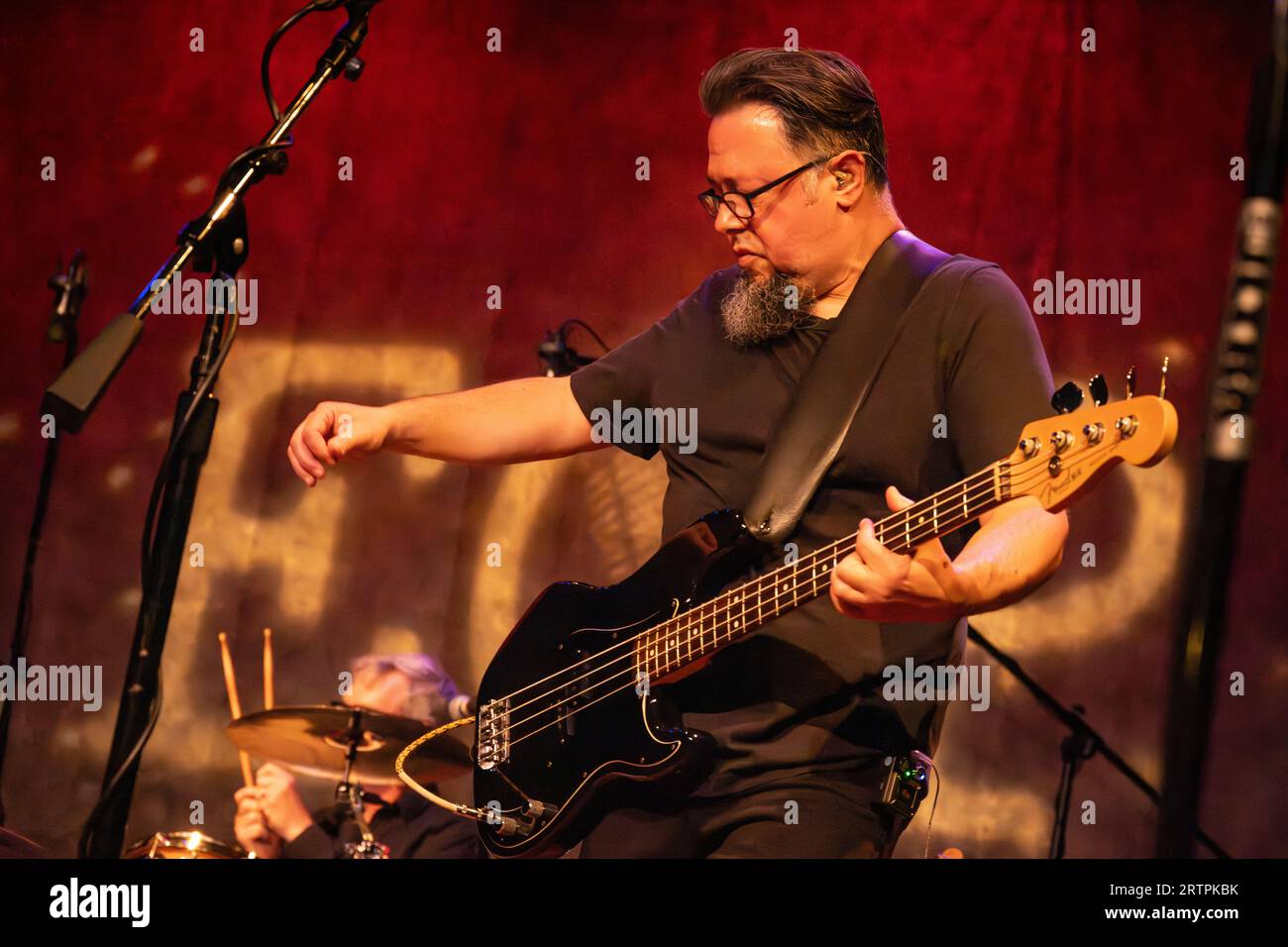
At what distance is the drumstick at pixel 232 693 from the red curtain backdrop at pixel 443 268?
0.06 meters

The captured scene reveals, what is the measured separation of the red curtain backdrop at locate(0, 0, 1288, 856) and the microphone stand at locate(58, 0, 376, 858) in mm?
3004

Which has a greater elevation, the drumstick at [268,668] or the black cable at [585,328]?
the black cable at [585,328]

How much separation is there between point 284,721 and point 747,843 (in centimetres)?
237

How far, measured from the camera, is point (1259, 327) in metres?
1.08

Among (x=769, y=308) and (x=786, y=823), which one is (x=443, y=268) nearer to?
(x=769, y=308)

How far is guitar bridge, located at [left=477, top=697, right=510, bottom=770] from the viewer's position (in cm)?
281

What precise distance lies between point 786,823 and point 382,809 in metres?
2.77

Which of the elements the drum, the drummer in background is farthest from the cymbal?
the drum
